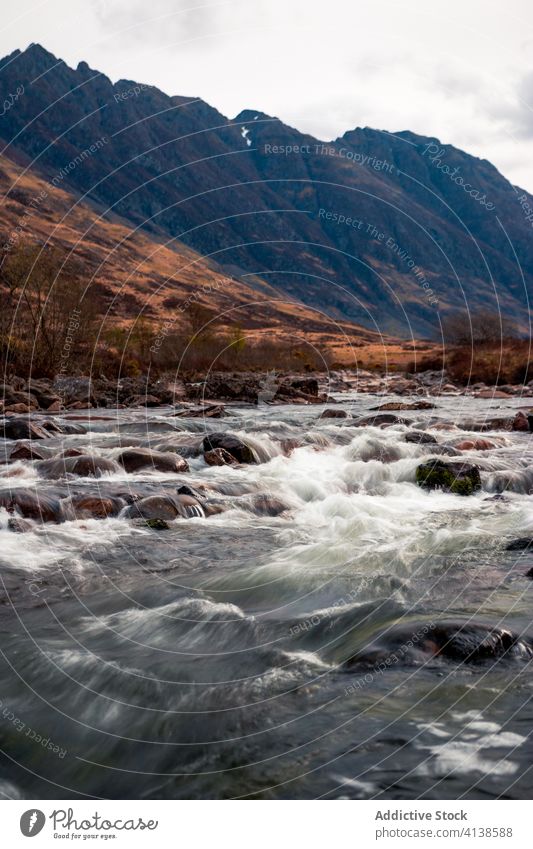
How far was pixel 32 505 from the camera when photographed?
14.5 m

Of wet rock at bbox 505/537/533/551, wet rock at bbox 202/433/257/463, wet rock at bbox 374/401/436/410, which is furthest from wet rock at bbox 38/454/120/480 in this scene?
wet rock at bbox 374/401/436/410

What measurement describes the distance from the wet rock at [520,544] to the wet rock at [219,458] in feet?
33.6

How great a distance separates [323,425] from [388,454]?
858 cm

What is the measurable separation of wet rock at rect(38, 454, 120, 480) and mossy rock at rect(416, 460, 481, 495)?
8808 millimetres

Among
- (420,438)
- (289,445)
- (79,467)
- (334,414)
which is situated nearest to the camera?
(79,467)

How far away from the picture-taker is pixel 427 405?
39719 mm

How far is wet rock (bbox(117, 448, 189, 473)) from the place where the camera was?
65.8ft

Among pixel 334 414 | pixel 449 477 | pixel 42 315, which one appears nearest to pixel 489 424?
pixel 334 414

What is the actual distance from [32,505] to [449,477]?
35.4 feet

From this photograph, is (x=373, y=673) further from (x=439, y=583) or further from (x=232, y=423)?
(x=232, y=423)

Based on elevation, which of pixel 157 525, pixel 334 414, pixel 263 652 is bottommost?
pixel 263 652

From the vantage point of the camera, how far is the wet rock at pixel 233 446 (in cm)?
2189

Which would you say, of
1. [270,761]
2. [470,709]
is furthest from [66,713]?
[470,709]

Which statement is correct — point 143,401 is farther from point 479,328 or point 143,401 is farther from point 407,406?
point 479,328
